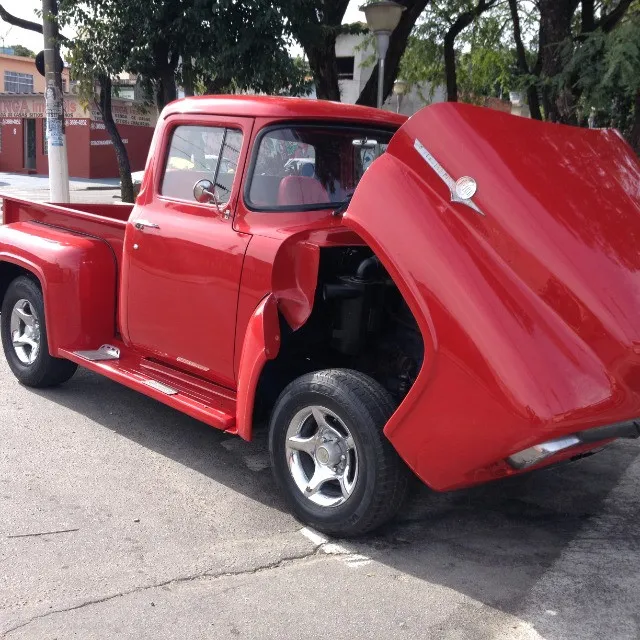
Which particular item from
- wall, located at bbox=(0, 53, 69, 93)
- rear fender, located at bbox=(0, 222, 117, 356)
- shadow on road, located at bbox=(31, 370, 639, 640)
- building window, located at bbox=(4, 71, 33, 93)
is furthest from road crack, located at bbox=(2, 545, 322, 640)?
building window, located at bbox=(4, 71, 33, 93)

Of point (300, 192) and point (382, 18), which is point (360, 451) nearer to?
point (300, 192)

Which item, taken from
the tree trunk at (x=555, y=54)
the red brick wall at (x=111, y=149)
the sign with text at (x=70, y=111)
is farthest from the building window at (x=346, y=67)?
the tree trunk at (x=555, y=54)

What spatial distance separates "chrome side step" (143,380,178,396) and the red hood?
1.56 m

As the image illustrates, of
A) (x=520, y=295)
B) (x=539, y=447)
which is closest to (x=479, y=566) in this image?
(x=539, y=447)

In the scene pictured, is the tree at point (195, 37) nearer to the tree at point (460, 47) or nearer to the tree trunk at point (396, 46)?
the tree trunk at point (396, 46)

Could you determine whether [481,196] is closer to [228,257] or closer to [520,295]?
[520,295]

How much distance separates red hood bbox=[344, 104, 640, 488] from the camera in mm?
2920

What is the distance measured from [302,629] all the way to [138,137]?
109 feet

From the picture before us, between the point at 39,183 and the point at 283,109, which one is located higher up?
the point at 283,109

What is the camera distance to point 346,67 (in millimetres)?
33062

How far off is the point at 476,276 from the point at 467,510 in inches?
58.5

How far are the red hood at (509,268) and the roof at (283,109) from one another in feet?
2.98

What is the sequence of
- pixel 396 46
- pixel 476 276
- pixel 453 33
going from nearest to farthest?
pixel 476 276
pixel 396 46
pixel 453 33

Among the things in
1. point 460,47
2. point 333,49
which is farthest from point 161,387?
point 460,47
